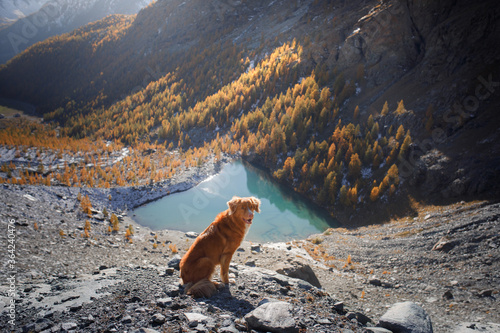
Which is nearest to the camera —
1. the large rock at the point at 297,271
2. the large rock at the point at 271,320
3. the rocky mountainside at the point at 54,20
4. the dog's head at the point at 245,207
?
the large rock at the point at 271,320

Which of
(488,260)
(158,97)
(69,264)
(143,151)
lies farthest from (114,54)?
(488,260)

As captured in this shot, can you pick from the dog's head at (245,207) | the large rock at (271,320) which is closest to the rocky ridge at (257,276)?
the large rock at (271,320)

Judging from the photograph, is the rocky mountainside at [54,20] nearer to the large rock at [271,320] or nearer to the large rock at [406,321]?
the large rock at [271,320]

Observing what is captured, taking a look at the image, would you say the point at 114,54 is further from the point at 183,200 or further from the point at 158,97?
the point at 183,200

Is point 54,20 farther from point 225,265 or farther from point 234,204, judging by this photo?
point 225,265

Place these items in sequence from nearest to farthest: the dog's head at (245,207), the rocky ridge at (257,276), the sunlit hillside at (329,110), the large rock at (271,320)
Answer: the large rock at (271,320), the rocky ridge at (257,276), the dog's head at (245,207), the sunlit hillside at (329,110)

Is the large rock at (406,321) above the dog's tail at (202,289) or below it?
below
